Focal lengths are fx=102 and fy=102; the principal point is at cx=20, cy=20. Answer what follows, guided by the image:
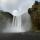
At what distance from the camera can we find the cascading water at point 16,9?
1.96 metres

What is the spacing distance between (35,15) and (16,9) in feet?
1.25

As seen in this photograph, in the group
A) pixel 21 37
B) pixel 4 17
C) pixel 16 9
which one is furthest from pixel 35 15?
pixel 21 37

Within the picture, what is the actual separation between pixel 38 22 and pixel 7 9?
25.9 inches

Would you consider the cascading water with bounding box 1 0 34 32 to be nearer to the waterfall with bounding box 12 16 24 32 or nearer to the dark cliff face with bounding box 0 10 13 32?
the waterfall with bounding box 12 16 24 32

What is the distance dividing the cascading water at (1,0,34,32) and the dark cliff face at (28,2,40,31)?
0.10 m

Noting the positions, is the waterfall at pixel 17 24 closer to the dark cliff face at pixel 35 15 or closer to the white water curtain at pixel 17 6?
the white water curtain at pixel 17 6

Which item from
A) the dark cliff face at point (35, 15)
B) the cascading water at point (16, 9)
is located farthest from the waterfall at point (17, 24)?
the dark cliff face at point (35, 15)

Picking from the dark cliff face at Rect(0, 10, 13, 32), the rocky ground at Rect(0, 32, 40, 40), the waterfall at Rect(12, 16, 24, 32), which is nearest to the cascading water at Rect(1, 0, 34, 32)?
the waterfall at Rect(12, 16, 24, 32)

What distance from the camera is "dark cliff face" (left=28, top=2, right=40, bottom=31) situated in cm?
194

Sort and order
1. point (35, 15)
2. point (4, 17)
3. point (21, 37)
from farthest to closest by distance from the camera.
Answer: point (4, 17) < point (35, 15) < point (21, 37)

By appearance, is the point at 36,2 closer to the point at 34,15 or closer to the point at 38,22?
the point at 34,15

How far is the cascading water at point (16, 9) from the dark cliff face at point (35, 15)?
0.32ft

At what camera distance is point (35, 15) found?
195 cm

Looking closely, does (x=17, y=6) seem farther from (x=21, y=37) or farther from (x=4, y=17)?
(x=21, y=37)
